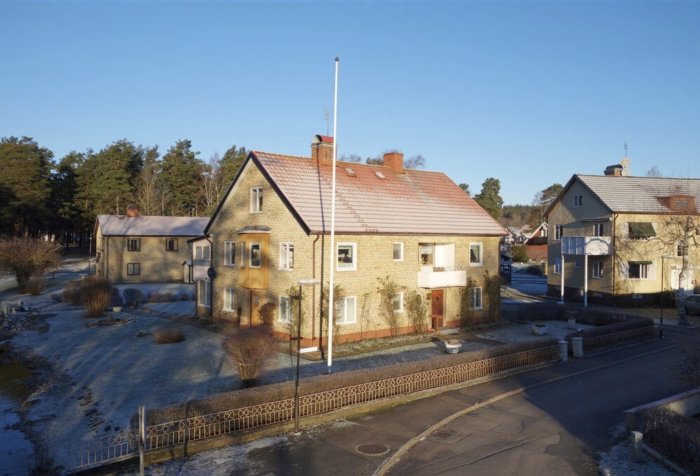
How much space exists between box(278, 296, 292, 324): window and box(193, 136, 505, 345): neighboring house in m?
0.06

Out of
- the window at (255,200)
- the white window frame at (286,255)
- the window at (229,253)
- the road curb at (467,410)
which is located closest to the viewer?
the road curb at (467,410)

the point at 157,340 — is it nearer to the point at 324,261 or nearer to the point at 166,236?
the point at 324,261

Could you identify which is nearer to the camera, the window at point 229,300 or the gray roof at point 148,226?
the window at point 229,300

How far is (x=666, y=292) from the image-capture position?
42406 millimetres

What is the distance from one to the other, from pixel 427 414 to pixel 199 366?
10.7 meters

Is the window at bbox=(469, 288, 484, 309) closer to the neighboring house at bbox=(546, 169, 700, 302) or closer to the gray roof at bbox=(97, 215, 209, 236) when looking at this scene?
the neighboring house at bbox=(546, 169, 700, 302)

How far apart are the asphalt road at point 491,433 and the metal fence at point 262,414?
2.08 feet

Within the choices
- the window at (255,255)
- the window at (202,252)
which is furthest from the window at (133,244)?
the window at (255,255)

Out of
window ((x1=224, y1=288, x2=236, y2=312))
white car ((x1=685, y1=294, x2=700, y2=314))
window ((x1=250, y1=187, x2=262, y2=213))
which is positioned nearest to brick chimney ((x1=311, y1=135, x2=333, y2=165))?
window ((x1=250, y1=187, x2=262, y2=213))

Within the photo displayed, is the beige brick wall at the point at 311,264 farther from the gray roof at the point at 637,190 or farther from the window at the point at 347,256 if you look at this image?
the gray roof at the point at 637,190

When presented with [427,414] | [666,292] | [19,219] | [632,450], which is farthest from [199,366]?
[19,219]

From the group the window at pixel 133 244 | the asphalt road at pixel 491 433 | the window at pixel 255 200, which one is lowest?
the asphalt road at pixel 491 433

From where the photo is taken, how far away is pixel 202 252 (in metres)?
35.6

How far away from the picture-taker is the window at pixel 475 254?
3284 cm
